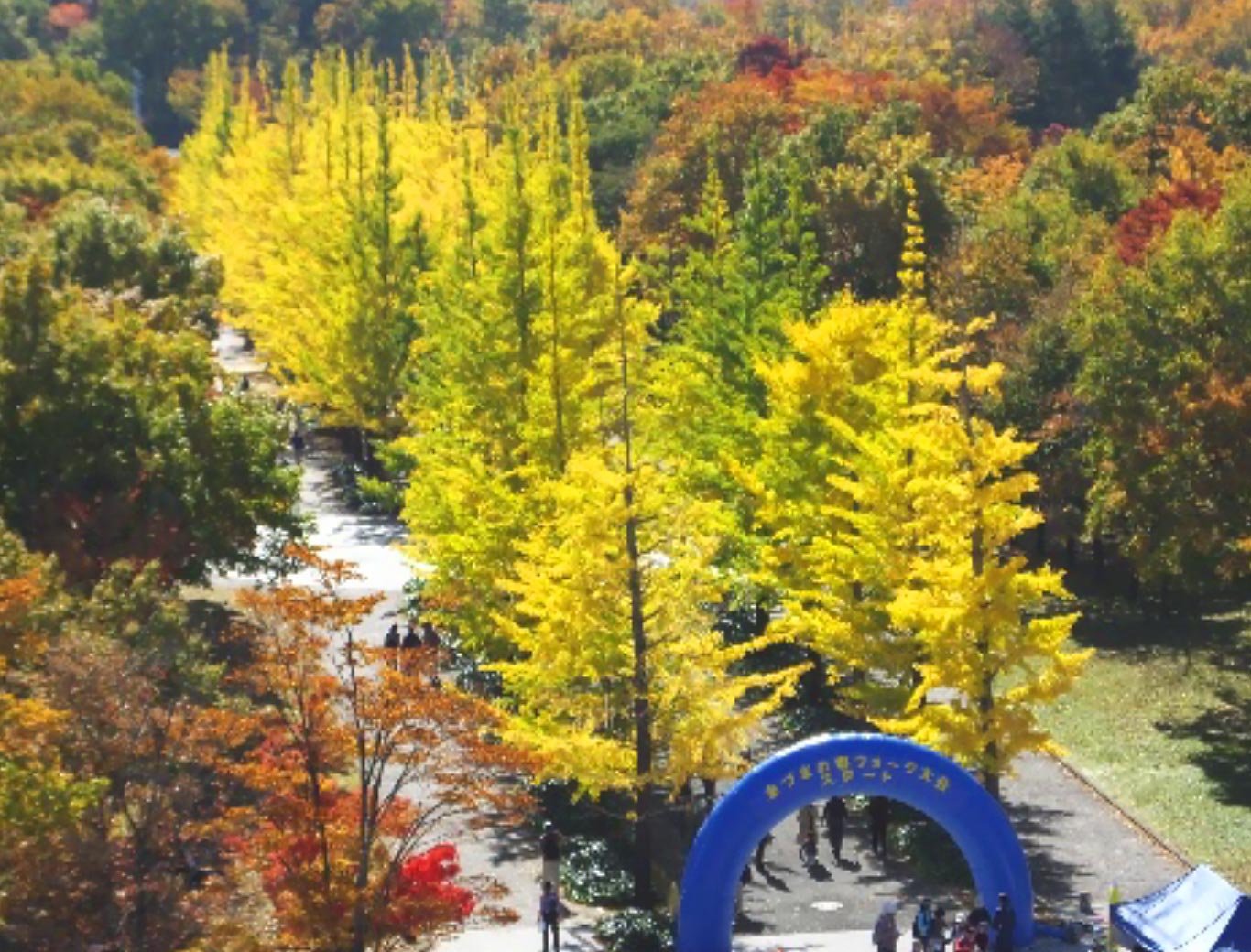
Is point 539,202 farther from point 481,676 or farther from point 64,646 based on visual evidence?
point 64,646

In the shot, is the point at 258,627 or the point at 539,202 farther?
the point at 539,202

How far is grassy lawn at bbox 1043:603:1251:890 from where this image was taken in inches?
1453

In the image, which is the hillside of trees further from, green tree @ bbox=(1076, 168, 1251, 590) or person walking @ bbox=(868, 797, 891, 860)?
Result: person walking @ bbox=(868, 797, 891, 860)

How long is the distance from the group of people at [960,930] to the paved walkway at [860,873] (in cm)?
155

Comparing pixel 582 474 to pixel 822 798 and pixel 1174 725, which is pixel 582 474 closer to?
pixel 822 798

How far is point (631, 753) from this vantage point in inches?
1287

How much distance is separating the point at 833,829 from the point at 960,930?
548 cm

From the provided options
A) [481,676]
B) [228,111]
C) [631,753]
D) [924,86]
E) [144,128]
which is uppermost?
[144,128]

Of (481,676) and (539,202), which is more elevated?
(539,202)

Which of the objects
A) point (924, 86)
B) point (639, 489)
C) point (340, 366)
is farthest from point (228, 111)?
point (639, 489)

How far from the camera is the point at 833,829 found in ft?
116

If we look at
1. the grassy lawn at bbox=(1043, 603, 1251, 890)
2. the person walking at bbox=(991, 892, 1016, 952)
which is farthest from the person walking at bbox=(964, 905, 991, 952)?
the grassy lawn at bbox=(1043, 603, 1251, 890)

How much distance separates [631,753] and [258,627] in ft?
22.5

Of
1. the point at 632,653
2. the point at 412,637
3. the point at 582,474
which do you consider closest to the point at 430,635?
the point at 412,637
